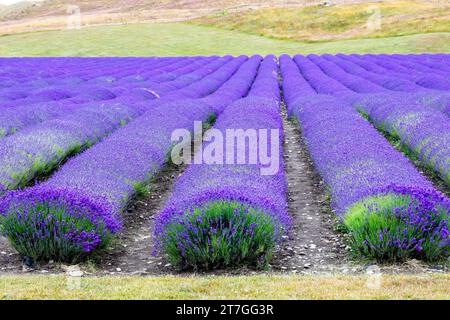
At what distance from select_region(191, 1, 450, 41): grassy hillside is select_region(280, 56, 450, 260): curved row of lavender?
42.8 meters

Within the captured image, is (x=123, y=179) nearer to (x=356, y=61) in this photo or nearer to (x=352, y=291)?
(x=352, y=291)

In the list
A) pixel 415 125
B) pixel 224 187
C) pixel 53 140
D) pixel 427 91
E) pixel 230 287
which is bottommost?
pixel 427 91

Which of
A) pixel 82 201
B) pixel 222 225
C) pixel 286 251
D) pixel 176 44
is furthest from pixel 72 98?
pixel 176 44

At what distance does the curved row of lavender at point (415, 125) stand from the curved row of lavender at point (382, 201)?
2.31ft

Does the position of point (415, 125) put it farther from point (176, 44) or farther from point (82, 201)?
point (176, 44)

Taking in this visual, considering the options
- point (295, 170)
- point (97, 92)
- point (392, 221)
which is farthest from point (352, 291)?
point (97, 92)

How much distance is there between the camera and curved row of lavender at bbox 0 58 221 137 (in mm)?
11984

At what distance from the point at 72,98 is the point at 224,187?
35.4 ft

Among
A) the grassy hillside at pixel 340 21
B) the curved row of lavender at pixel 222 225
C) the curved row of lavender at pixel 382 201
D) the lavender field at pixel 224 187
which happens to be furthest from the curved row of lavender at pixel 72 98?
the grassy hillside at pixel 340 21

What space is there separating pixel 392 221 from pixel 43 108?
9.42 meters

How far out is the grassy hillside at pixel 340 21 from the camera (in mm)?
50656

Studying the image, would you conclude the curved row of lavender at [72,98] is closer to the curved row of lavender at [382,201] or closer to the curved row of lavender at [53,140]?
the curved row of lavender at [53,140]

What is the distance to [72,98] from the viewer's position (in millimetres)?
16016

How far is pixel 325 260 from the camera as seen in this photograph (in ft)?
19.1
